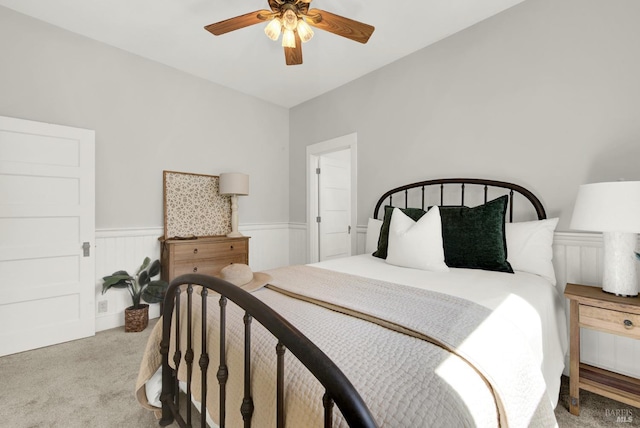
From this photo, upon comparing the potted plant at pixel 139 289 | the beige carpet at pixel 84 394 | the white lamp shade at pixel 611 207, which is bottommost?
the beige carpet at pixel 84 394

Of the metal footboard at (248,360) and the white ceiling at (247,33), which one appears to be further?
the white ceiling at (247,33)

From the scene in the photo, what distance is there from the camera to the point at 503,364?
910 millimetres

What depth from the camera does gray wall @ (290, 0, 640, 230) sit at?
1.84 meters

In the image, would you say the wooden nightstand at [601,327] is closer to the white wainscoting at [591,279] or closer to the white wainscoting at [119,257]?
the white wainscoting at [591,279]

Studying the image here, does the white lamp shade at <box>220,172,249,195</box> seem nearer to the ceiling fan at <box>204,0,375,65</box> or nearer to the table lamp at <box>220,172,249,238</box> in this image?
the table lamp at <box>220,172,249,238</box>

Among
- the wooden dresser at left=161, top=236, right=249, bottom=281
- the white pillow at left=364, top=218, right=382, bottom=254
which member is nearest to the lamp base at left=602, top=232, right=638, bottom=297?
the white pillow at left=364, top=218, right=382, bottom=254

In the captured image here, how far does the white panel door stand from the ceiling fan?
70.7 inches

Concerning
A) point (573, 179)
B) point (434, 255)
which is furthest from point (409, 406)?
point (573, 179)

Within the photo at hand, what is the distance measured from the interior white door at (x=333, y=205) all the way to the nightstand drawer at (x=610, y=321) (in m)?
2.84

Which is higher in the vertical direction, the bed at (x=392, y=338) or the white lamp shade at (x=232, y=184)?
the white lamp shade at (x=232, y=184)

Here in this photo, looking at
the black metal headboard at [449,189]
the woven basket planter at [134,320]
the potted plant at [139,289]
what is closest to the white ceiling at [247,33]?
the black metal headboard at [449,189]

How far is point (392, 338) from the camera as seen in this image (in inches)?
36.8

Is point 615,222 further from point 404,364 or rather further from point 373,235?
point 373,235

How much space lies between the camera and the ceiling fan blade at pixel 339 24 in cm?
180
